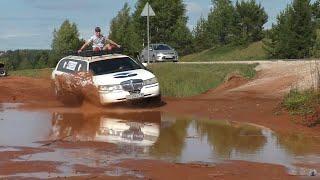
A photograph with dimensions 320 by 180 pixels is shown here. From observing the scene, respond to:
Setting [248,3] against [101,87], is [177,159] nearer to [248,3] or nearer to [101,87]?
[101,87]

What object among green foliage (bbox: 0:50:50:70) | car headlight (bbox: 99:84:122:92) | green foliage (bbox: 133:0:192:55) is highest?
green foliage (bbox: 133:0:192:55)

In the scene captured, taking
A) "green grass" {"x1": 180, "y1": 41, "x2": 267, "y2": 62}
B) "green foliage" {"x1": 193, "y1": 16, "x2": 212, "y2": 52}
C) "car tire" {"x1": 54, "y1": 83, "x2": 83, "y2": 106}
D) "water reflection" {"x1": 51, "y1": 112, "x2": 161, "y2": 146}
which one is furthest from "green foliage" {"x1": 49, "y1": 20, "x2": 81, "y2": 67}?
"water reflection" {"x1": 51, "y1": 112, "x2": 161, "y2": 146}

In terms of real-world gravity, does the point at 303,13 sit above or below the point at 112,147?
above

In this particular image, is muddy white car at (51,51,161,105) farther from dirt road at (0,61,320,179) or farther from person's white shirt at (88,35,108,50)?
person's white shirt at (88,35,108,50)

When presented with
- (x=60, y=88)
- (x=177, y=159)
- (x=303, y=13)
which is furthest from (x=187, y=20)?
(x=177, y=159)

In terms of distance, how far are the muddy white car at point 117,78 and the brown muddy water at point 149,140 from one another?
2.86 feet

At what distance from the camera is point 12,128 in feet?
44.1

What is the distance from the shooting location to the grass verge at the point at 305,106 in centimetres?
Result: 1320

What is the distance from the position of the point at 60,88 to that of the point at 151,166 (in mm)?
11078

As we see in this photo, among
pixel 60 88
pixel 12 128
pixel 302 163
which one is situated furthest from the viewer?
pixel 60 88

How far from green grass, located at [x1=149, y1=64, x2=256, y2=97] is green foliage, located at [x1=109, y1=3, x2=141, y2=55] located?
23.0 meters

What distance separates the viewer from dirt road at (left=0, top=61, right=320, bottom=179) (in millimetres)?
8352

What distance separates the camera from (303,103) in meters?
14.1

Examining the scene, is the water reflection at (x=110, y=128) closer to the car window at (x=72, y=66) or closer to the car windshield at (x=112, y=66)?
the car windshield at (x=112, y=66)
